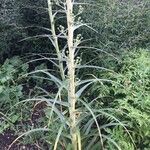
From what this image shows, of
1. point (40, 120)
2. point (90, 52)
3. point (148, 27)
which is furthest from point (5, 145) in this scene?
point (148, 27)

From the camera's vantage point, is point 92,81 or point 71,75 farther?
point 92,81

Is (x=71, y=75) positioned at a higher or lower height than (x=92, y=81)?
Answer: higher

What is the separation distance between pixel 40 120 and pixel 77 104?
435 millimetres

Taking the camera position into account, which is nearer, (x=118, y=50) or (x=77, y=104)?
(x=77, y=104)

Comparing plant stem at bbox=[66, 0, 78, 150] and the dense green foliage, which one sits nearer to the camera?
plant stem at bbox=[66, 0, 78, 150]

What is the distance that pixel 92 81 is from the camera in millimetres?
2994

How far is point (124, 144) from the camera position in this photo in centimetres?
311

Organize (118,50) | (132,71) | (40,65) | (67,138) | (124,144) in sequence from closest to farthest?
(124,144) < (67,138) < (132,71) < (118,50) < (40,65)

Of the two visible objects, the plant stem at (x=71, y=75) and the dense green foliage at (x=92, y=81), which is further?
the dense green foliage at (x=92, y=81)

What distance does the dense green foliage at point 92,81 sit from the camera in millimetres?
3248

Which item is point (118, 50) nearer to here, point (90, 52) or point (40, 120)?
point (90, 52)

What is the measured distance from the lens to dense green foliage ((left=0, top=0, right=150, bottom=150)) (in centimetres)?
325

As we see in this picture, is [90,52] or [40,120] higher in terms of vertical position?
[90,52]

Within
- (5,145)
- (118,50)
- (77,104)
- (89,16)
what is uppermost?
(89,16)
